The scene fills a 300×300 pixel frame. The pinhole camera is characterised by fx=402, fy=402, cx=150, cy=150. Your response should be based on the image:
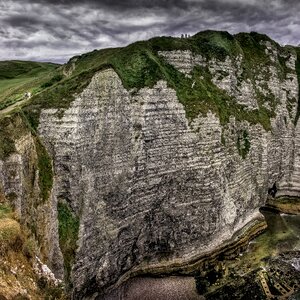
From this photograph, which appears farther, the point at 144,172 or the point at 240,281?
the point at 240,281

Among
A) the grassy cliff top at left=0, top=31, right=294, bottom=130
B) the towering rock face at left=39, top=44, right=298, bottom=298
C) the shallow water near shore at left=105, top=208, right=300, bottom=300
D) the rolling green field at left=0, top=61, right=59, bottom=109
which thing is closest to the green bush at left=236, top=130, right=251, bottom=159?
the towering rock face at left=39, top=44, right=298, bottom=298

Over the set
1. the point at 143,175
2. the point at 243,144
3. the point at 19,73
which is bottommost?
the point at 143,175

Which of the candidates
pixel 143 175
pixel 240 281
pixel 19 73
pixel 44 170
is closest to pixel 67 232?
pixel 44 170

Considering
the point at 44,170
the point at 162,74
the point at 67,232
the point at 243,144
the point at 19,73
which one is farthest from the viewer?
the point at 19,73

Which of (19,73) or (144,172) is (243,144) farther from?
(19,73)

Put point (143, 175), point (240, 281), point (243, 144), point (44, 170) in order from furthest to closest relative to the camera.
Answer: point (243, 144) < point (240, 281) < point (143, 175) < point (44, 170)

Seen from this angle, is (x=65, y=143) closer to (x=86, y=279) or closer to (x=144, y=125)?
(x=144, y=125)
